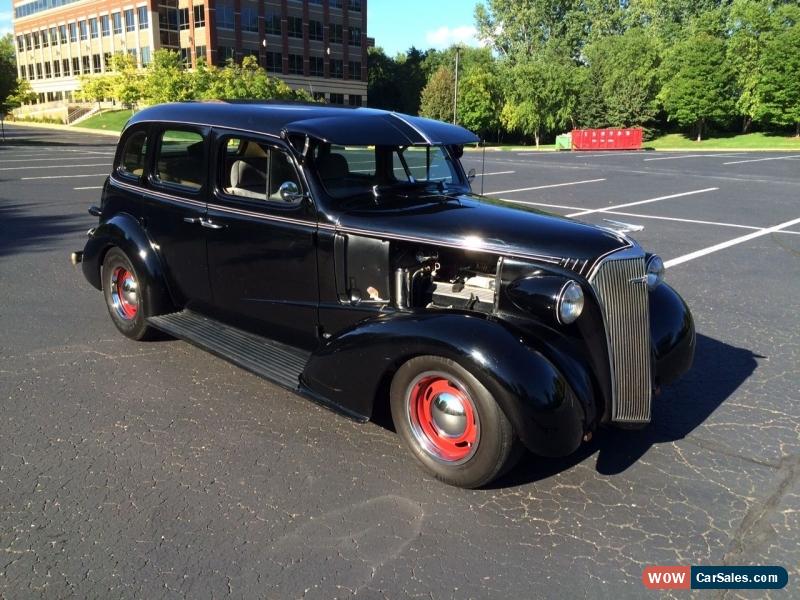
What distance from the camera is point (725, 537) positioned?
9.48ft

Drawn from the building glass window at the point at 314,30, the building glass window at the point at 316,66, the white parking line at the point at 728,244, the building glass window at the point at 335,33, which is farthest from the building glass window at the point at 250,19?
the white parking line at the point at 728,244

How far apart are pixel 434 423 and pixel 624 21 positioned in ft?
259

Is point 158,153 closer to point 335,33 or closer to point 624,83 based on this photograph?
point 624,83

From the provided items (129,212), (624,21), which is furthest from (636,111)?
(129,212)

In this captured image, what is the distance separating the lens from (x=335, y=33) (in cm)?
7162

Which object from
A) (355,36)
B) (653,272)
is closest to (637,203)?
(653,272)

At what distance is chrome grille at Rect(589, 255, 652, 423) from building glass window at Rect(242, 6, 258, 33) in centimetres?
6813

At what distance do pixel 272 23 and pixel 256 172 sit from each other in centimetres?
6831

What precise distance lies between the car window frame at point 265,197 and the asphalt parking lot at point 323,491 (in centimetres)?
124

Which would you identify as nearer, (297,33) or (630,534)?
(630,534)

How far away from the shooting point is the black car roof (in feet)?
12.9

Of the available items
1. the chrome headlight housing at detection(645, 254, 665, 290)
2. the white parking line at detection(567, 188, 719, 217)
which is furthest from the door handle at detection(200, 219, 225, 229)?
the white parking line at detection(567, 188, 719, 217)

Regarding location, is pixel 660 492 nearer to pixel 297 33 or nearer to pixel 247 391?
pixel 247 391

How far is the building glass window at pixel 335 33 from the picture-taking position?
2805 inches
